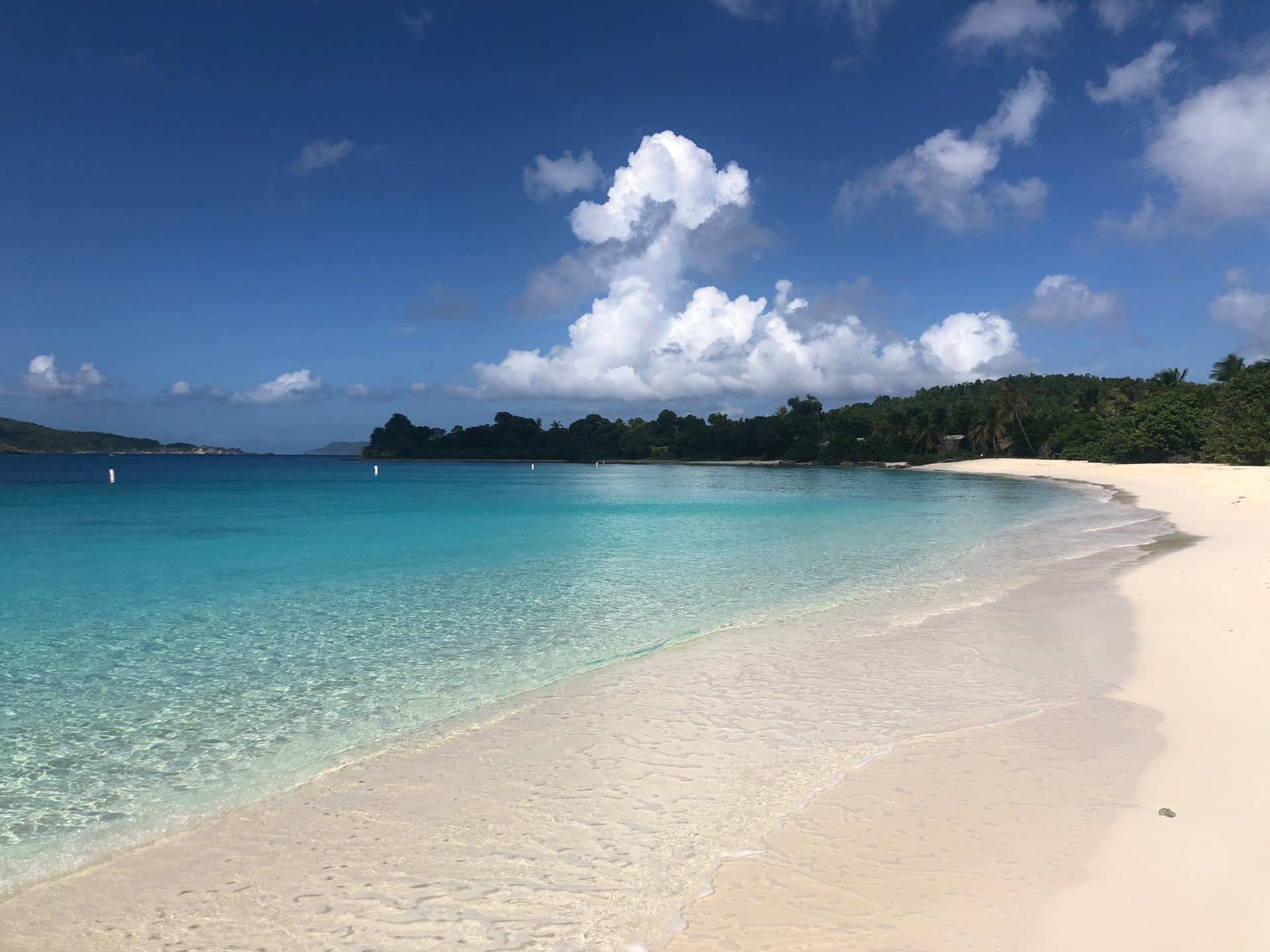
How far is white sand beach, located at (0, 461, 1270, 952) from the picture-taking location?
13.0 ft

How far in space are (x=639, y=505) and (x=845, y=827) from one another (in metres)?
38.9

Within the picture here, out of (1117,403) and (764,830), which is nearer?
(764,830)

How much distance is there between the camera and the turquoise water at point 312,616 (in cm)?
647

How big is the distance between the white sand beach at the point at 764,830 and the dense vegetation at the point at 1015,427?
63501 millimetres

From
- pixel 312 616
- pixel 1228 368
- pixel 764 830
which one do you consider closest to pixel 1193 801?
pixel 764 830

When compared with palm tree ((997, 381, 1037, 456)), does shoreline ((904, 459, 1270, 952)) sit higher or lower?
lower

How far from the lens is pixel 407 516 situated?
3594 cm

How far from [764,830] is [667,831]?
0.65m

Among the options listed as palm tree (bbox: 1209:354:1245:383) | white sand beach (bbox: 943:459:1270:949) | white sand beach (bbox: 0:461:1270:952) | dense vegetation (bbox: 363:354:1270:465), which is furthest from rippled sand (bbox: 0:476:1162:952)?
palm tree (bbox: 1209:354:1245:383)

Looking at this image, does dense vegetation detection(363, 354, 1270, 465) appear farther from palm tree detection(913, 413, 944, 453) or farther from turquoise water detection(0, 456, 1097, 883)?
turquoise water detection(0, 456, 1097, 883)

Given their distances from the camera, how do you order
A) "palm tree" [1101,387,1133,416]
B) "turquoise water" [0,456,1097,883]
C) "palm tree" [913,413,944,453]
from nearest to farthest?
"turquoise water" [0,456,1097,883], "palm tree" [1101,387,1133,416], "palm tree" [913,413,944,453]

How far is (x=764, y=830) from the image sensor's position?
505 cm

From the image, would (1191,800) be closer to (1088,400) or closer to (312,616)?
(312,616)

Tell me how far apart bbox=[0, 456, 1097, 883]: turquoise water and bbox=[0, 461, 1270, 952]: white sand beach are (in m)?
0.97
